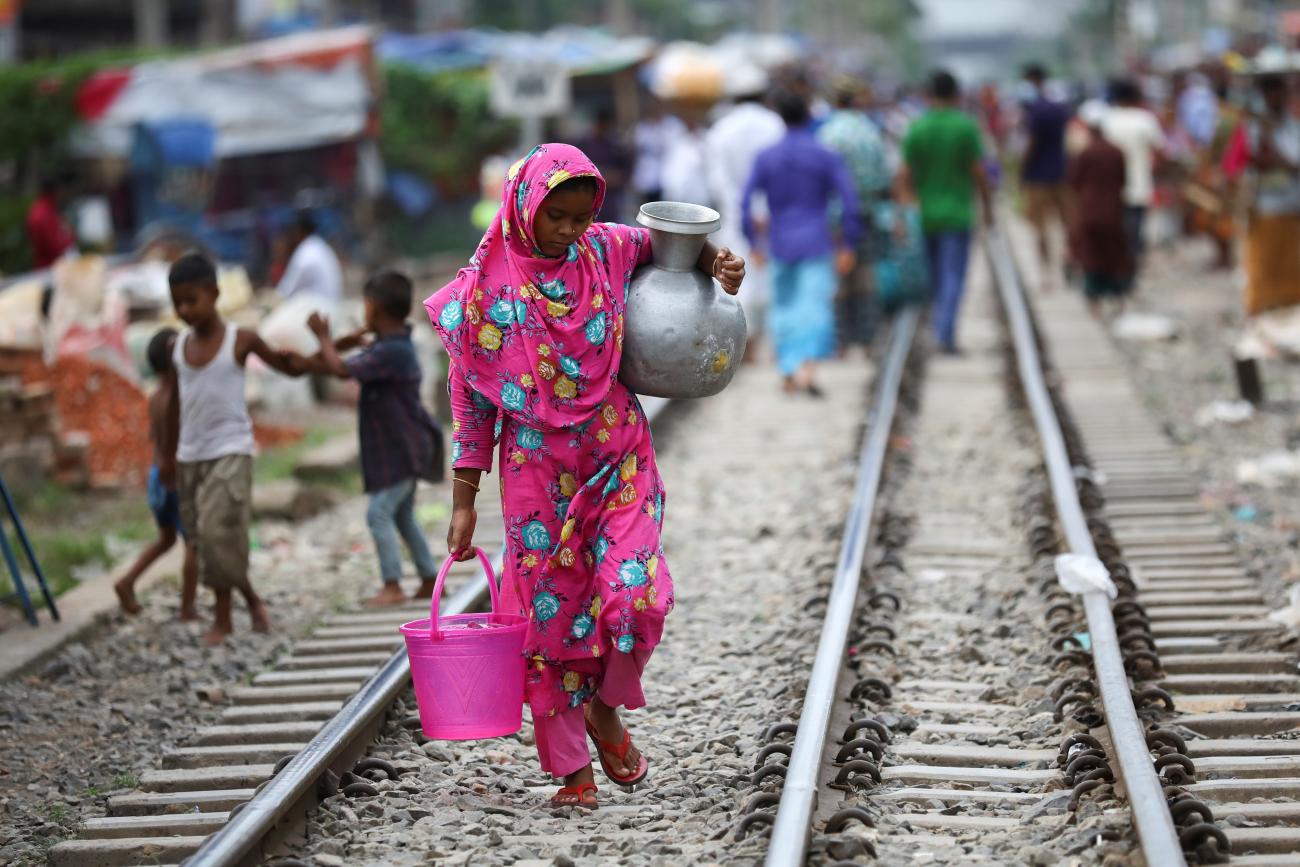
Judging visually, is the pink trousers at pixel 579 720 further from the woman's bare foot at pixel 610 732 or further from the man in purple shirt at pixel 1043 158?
the man in purple shirt at pixel 1043 158

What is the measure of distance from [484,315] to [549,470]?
46cm

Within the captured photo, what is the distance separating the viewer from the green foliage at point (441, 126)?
26.7 meters

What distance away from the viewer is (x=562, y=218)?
4.61 meters

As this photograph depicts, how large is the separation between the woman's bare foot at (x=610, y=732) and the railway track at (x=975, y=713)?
242 mm

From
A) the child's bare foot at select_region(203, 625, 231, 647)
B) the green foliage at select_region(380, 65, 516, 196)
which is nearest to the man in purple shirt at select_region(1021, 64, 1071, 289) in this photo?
the green foliage at select_region(380, 65, 516, 196)

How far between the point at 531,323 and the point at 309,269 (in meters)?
8.39

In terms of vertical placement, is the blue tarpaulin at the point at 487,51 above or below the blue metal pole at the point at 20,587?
above

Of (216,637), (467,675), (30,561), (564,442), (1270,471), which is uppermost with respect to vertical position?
(564,442)

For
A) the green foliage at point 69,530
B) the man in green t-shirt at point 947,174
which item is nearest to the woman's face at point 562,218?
the green foliage at point 69,530

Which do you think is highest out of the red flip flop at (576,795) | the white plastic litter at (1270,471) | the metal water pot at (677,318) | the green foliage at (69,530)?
the metal water pot at (677,318)

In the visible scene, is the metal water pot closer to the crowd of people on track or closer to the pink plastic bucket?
the pink plastic bucket

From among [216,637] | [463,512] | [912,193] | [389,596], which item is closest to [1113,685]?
[463,512]

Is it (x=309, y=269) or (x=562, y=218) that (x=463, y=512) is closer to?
(x=562, y=218)

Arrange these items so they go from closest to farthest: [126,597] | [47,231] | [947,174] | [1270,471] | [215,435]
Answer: [215,435] → [126,597] → [1270,471] → [947,174] → [47,231]
